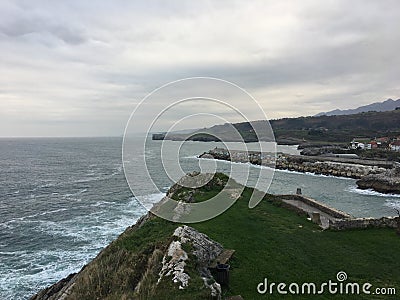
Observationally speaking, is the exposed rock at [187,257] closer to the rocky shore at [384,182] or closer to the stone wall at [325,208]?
the stone wall at [325,208]

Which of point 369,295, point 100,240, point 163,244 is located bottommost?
point 100,240

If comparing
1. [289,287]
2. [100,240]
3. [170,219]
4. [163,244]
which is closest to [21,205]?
[100,240]

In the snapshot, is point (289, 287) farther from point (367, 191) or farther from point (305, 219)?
point (367, 191)

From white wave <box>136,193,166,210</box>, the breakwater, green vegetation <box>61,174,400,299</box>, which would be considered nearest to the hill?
the breakwater

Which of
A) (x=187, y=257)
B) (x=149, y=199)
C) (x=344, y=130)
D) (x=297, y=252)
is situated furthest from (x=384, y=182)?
(x=344, y=130)

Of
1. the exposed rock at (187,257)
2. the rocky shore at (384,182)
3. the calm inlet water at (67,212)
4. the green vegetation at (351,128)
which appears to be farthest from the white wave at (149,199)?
the green vegetation at (351,128)

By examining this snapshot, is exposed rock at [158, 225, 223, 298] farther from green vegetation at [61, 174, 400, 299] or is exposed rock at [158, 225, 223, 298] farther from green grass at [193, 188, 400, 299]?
green grass at [193, 188, 400, 299]
